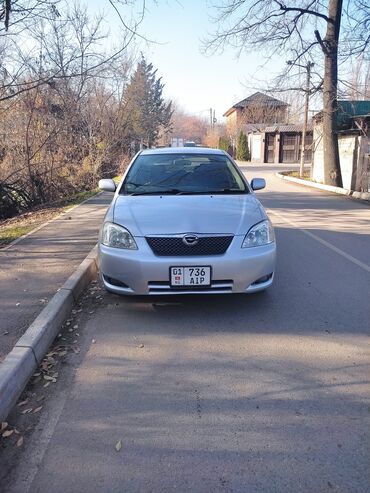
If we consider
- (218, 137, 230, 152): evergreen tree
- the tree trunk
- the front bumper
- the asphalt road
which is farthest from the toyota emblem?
(218, 137, 230, 152): evergreen tree

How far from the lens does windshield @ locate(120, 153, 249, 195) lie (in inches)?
216

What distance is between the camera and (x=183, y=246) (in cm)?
426

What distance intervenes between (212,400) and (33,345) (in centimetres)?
151

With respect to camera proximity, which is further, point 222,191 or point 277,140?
point 277,140

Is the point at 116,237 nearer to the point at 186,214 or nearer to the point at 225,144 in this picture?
the point at 186,214

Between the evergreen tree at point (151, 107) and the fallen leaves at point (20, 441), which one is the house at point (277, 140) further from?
the fallen leaves at point (20, 441)

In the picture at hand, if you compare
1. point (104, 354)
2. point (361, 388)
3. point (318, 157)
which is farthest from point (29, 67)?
point (318, 157)

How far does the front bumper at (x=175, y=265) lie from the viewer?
4191 mm

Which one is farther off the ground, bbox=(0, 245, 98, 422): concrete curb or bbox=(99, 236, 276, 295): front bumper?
bbox=(99, 236, 276, 295): front bumper

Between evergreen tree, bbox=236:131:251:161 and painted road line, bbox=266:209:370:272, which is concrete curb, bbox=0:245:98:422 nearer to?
painted road line, bbox=266:209:370:272

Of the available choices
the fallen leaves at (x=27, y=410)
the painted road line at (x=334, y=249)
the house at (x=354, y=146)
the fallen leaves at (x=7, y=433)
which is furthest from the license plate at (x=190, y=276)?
the house at (x=354, y=146)

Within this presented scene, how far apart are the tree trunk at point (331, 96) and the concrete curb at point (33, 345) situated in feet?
50.9

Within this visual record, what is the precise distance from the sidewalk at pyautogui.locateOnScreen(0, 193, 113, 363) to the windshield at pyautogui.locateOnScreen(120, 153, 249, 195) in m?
1.47

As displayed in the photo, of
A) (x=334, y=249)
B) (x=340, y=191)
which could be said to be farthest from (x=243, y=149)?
(x=334, y=249)
